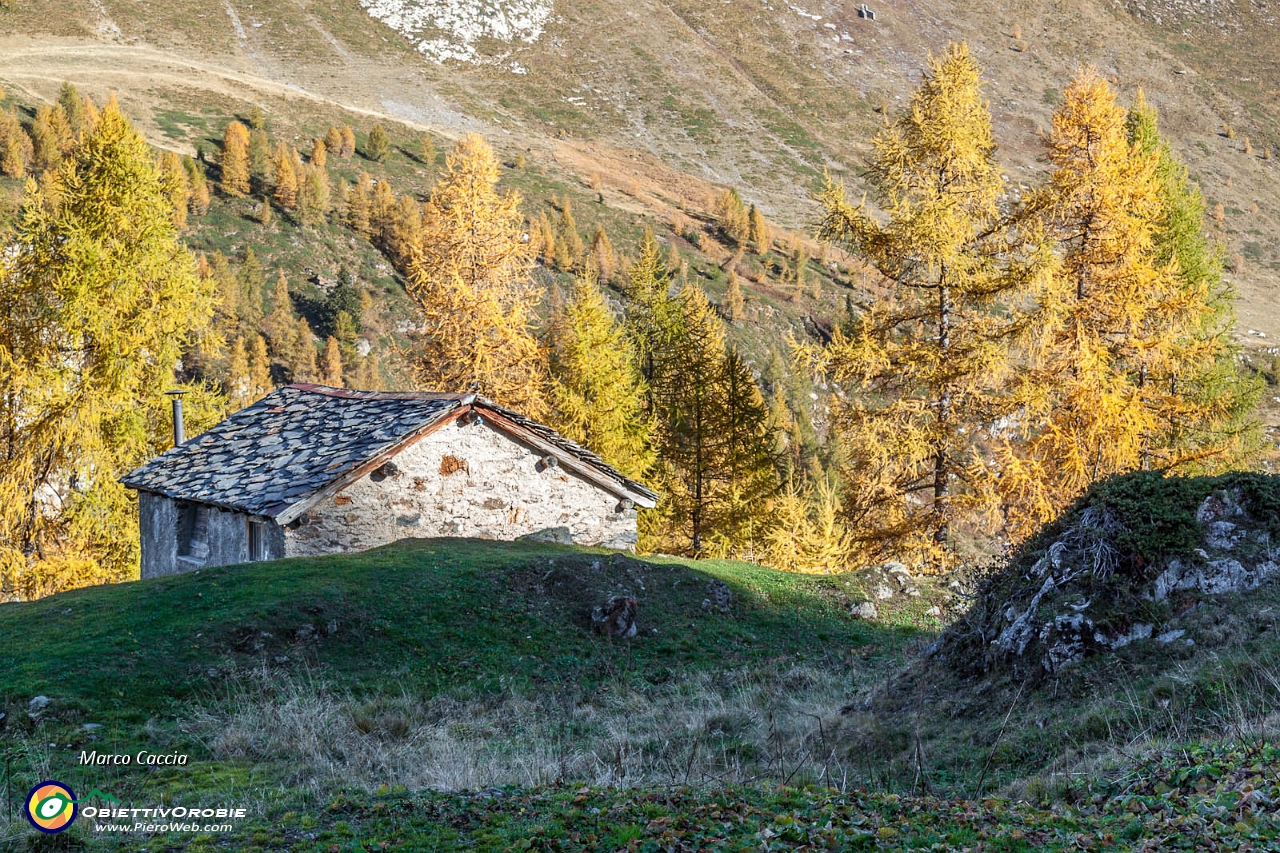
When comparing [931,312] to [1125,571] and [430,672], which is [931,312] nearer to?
[1125,571]

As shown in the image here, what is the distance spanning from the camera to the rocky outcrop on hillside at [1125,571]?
8.99m

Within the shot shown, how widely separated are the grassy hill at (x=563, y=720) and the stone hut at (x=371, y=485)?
1.52m

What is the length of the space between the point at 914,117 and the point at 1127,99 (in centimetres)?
12829

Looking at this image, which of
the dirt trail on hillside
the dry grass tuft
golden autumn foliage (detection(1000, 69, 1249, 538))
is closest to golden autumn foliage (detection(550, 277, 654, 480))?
golden autumn foliage (detection(1000, 69, 1249, 538))

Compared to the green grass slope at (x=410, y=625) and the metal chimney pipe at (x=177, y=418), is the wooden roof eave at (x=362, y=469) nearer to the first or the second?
the green grass slope at (x=410, y=625)

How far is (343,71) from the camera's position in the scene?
12075 cm

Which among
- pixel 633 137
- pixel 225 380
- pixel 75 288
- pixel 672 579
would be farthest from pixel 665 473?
pixel 633 137

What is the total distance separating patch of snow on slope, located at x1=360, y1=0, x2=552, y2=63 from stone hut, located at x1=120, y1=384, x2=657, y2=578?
12536cm

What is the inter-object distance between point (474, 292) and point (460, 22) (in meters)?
129

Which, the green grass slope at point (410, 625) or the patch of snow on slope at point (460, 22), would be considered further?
the patch of snow on slope at point (460, 22)

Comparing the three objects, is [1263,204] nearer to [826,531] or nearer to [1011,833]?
[826,531]

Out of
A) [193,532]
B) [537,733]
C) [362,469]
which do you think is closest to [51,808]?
[537,733]

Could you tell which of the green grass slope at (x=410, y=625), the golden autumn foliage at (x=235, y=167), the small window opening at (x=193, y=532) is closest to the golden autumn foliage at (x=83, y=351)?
the small window opening at (x=193, y=532)

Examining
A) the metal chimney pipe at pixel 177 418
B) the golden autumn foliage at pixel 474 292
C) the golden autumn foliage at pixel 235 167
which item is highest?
the golden autumn foliage at pixel 235 167
